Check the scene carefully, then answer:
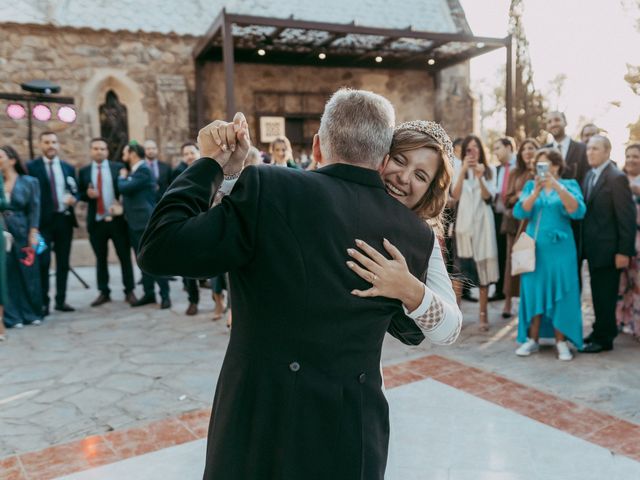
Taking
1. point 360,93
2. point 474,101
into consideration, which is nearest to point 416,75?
point 474,101

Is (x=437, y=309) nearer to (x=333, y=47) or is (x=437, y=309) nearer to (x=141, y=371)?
(x=141, y=371)

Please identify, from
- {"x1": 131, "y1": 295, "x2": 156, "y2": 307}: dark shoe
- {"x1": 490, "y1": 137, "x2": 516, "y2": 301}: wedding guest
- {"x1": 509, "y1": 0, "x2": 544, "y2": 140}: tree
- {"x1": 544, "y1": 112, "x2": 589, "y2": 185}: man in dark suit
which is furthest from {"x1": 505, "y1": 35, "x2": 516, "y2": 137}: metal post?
{"x1": 509, "y1": 0, "x2": 544, "y2": 140}: tree

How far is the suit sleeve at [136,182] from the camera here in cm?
698

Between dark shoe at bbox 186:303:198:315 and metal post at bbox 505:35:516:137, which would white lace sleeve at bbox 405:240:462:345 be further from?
metal post at bbox 505:35:516:137

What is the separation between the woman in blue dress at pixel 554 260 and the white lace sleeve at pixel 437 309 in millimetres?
3486

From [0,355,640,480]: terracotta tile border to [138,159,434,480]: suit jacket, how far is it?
6.73 feet

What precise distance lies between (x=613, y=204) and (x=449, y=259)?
1849 millimetres

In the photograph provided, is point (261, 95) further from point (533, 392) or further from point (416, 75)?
point (533, 392)

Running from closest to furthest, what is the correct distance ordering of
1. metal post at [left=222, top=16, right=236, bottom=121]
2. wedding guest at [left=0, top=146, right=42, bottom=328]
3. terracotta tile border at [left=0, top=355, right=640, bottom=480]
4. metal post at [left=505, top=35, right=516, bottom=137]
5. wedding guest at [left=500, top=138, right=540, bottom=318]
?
terracotta tile border at [left=0, top=355, right=640, bottom=480]
wedding guest at [left=500, top=138, right=540, bottom=318]
wedding guest at [left=0, top=146, right=42, bottom=328]
metal post at [left=222, top=16, right=236, bottom=121]
metal post at [left=505, top=35, right=516, bottom=137]

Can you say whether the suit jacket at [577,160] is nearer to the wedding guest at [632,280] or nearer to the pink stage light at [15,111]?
the wedding guest at [632,280]

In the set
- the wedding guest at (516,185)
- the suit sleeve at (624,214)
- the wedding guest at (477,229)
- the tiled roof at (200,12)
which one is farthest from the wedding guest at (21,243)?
the tiled roof at (200,12)

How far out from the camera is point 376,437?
154 centimetres

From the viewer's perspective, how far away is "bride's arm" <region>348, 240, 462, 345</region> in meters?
1.40

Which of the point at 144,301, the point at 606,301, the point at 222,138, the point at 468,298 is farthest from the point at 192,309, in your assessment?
the point at 222,138
